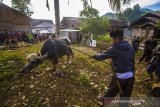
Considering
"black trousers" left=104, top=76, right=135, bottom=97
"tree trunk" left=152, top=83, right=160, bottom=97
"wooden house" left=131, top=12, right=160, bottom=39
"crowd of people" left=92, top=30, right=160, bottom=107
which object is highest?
"wooden house" left=131, top=12, right=160, bottom=39

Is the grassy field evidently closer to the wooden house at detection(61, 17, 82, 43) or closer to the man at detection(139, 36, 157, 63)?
the man at detection(139, 36, 157, 63)

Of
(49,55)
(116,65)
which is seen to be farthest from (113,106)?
(49,55)

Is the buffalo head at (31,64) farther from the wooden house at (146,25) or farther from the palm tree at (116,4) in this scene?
the wooden house at (146,25)

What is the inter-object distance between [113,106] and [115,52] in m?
Result: 1.86

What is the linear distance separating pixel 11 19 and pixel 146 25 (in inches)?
725

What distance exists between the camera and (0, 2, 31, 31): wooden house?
25462mm

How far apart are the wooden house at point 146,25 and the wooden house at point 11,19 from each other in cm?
1683

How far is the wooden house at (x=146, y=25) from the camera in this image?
2356 centimetres

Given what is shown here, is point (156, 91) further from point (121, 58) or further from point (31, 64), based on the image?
point (31, 64)

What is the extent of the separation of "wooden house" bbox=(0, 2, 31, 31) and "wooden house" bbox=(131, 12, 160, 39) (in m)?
16.8

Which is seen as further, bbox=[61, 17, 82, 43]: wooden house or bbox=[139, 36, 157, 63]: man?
bbox=[61, 17, 82, 43]: wooden house

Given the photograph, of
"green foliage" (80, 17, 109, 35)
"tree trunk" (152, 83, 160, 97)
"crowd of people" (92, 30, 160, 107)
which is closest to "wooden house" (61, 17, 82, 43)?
"green foliage" (80, 17, 109, 35)

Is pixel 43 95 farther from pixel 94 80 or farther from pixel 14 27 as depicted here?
pixel 14 27

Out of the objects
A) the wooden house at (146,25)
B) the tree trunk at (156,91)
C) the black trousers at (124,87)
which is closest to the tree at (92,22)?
the wooden house at (146,25)
